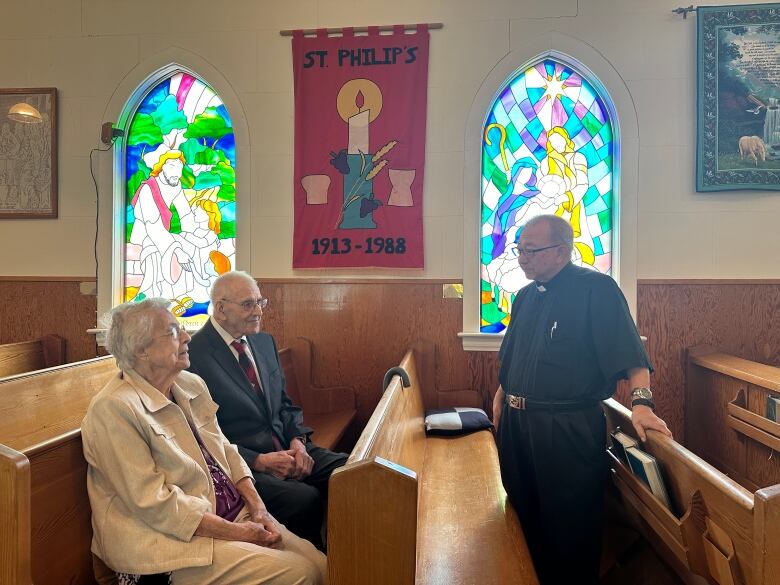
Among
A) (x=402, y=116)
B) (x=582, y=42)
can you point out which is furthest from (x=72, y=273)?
(x=582, y=42)

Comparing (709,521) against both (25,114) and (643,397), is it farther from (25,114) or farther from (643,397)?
(25,114)

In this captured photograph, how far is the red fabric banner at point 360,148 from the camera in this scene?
3561 mm

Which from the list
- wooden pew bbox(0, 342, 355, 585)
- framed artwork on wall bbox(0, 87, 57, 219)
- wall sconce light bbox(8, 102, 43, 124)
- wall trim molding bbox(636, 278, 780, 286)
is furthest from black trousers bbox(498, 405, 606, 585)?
wall sconce light bbox(8, 102, 43, 124)

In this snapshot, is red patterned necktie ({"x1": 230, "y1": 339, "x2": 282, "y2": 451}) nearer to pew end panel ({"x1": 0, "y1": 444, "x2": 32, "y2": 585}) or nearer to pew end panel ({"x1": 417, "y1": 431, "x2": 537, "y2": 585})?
pew end panel ({"x1": 417, "y1": 431, "x2": 537, "y2": 585})

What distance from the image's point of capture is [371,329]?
3590 mm

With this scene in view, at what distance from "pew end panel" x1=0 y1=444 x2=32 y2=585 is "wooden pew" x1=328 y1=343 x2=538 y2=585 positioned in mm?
692

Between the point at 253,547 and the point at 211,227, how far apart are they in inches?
111

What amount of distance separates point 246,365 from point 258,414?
228 mm

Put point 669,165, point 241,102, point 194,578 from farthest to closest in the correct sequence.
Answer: point 241,102, point 669,165, point 194,578

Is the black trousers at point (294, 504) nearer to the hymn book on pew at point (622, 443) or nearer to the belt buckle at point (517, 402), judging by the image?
the belt buckle at point (517, 402)

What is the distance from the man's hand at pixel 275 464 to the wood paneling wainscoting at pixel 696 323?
8.37ft

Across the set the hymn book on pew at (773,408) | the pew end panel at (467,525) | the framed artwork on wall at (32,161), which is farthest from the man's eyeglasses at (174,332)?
the framed artwork on wall at (32,161)

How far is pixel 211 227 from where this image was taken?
150 inches

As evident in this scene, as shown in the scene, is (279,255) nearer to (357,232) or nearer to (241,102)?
(357,232)
